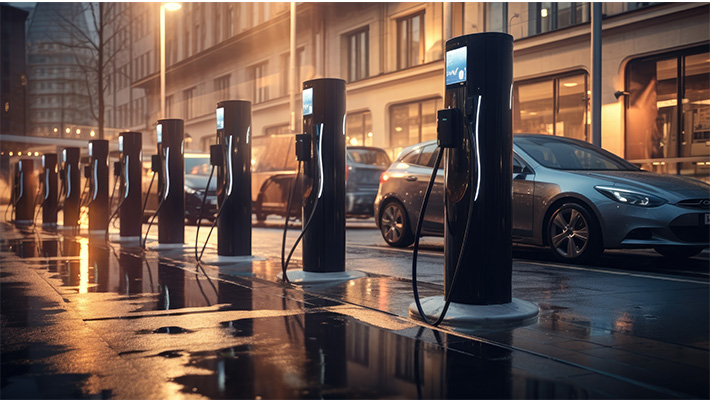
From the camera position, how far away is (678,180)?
9734 millimetres

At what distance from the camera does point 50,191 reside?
24.0 metres

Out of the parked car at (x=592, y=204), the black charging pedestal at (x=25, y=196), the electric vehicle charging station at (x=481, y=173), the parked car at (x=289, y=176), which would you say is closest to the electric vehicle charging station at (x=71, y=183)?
the parked car at (x=289, y=176)

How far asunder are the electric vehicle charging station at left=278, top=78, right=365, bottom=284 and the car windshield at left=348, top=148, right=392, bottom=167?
29.8 feet

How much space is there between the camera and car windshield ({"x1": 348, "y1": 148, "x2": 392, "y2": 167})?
18.1m

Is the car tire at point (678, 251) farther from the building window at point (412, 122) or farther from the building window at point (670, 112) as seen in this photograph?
the building window at point (412, 122)

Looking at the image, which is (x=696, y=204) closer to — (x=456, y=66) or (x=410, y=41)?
(x=456, y=66)

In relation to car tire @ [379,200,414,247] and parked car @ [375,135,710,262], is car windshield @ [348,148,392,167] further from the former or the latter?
parked car @ [375,135,710,262]

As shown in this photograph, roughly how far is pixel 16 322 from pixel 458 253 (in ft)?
10.8

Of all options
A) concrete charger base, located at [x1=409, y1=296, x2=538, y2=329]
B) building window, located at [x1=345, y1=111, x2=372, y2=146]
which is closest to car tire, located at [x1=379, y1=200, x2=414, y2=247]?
concrete charger base, located at [x1=409, y1=296, x2=538, y2=329]

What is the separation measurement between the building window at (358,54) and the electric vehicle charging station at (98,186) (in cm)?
1737

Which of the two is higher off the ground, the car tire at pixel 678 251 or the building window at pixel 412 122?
the building window at pixel 412 122

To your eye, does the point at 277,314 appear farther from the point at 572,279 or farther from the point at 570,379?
the point at 572,279

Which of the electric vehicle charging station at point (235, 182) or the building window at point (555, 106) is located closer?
the electric vehicle charging station at point (235, 182)

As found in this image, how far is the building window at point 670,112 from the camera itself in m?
19.8
